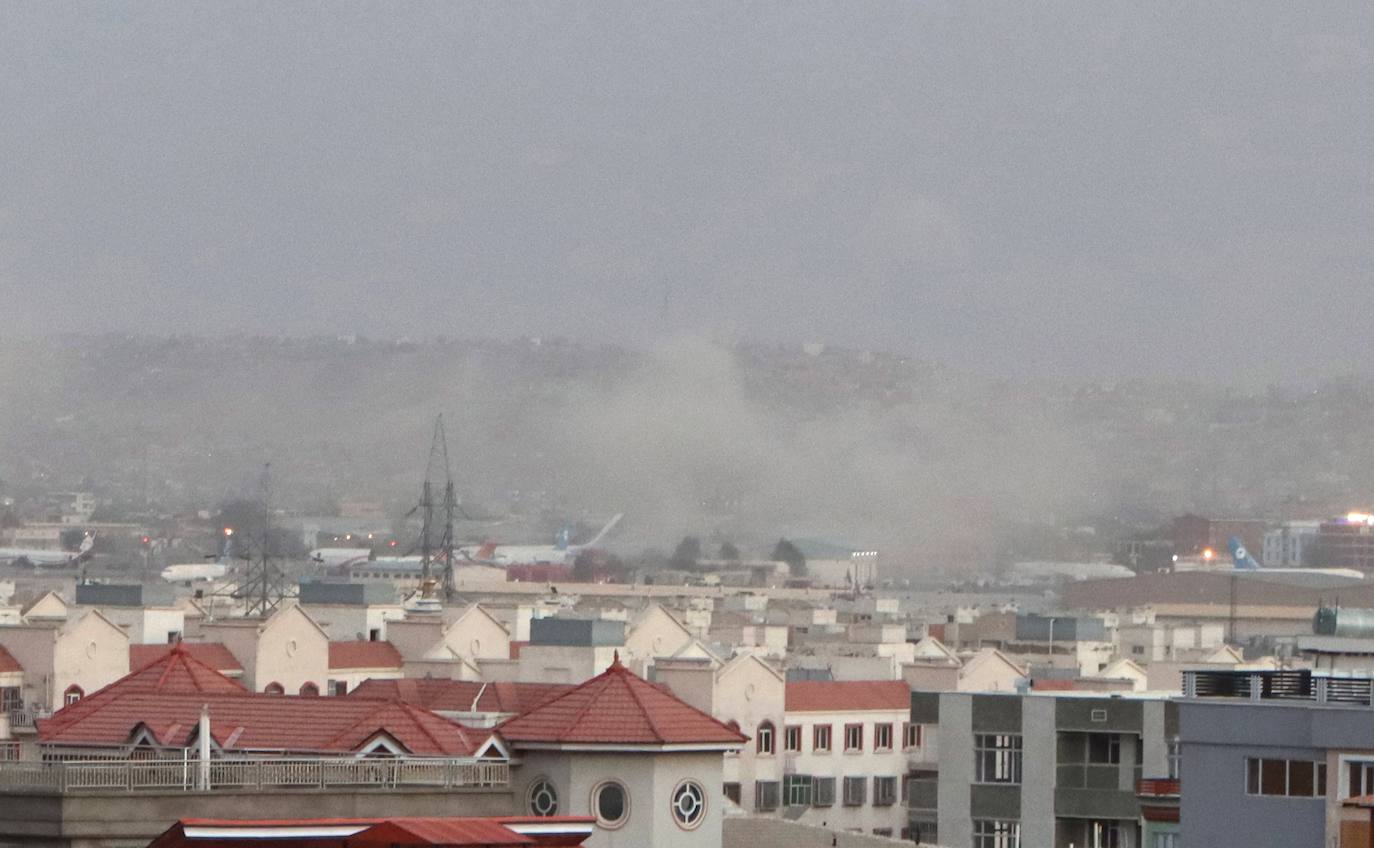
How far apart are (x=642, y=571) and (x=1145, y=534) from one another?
127 feet

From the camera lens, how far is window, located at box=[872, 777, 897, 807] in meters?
53.5

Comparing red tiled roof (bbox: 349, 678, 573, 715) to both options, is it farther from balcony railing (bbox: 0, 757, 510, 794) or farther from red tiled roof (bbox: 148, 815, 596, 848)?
red tiled roof (bbox: 148, 815, 596, 848)

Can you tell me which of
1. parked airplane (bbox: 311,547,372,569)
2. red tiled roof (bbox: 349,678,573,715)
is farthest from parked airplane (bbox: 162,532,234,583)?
red tiled roof (bbox: 349,678,573,715)

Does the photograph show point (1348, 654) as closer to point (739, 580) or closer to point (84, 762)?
point (84, 762)

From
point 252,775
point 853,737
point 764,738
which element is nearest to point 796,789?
point 764,738

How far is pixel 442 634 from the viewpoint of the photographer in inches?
2549

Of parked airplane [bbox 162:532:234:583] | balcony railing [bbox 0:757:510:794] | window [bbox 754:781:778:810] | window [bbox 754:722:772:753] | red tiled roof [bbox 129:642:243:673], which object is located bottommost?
window [bbox 754:781:778:810]

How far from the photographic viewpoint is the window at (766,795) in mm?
52312

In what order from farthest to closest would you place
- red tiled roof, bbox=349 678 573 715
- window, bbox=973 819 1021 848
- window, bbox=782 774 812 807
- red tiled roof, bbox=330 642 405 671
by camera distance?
red tiled roof, bbox=330 642 405 671 < window, bbox=782 774 812 807 < red tiled roof, bbox=349 678 573 715 < window, bbox=973 819 1021 848

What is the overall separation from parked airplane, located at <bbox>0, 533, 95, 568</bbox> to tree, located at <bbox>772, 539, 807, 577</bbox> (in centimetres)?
3417

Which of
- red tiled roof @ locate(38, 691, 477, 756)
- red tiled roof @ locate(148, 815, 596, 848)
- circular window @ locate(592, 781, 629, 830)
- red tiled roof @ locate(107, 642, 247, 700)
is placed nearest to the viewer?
red tiled roof @ locate(148, 815, 596, 848)

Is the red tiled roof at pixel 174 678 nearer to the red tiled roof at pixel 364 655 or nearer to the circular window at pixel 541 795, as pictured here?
the circular window at pixel 541 795

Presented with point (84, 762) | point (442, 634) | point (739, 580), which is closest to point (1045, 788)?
point (84, 762)

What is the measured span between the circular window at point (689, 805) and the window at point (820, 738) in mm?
36468
